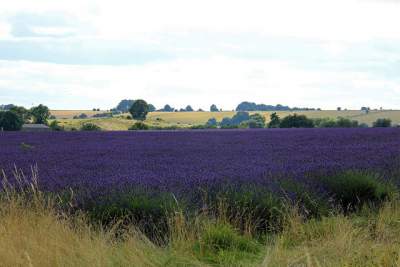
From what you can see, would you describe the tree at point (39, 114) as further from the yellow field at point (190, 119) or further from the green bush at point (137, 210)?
the green bush at point (137, 210)

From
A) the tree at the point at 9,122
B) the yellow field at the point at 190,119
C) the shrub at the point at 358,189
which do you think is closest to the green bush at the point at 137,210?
the shrub at the point at 358,189

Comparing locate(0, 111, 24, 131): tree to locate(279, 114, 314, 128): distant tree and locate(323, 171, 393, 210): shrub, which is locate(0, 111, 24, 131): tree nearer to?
locate(279, 114, 314, 128): distant tree

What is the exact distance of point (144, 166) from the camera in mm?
8109

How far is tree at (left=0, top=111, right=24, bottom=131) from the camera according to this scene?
1665 inches

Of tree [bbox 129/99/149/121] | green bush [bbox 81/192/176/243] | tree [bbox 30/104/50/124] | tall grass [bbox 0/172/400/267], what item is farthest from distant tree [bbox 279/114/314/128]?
tree [bbox 129/99/149/121]

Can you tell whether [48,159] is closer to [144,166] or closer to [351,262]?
[144,166]

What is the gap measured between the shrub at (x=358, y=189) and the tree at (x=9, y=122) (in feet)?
127

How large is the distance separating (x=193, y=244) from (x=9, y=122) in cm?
4129

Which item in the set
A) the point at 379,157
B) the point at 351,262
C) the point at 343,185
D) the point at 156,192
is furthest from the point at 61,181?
the point at 379,157

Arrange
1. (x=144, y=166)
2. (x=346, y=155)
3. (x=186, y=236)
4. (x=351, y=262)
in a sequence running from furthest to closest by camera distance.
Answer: (x=346, y=155) → (x=144, y=166) → (x=186, y=236) → (x=351, y=262)

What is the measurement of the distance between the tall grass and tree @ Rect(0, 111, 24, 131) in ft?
129

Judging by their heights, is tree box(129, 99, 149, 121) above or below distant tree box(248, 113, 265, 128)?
above

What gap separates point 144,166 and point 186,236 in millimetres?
3762

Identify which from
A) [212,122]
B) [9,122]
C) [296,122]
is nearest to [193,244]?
[296,122]
